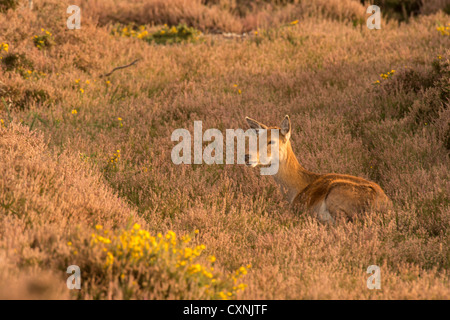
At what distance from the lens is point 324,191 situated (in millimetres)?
5934

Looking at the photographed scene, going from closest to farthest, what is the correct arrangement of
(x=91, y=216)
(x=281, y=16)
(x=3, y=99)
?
(x=91, y=216) → (x=3, y=99) → (x=281, y=16)

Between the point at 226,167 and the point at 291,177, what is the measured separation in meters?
1.17

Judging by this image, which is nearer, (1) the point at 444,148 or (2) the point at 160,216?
Answer: (2) the point at 160,216

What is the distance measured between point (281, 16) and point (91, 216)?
11007 millimetres

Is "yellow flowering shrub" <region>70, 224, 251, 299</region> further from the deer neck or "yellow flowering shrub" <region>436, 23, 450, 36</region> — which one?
"yellow flowering shrub" <region>436, 23, 450, 36</region>

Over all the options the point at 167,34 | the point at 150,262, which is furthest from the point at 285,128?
the point at 167,34

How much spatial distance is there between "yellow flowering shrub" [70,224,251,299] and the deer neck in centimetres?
254

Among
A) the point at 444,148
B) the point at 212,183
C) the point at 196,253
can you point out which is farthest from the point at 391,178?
the point at 196,253

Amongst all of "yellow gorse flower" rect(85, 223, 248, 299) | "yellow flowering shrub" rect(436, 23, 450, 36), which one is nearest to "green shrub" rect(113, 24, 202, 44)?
"yellow flowering shrub" rect(436, 23, 450, 36)

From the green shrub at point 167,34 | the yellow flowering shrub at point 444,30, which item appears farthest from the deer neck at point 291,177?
the green shrub at point 167,34

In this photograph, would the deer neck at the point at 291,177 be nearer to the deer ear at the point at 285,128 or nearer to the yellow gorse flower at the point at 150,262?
the deer ear at the point at 285,128

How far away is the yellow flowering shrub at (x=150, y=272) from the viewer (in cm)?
383

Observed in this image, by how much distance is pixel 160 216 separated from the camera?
597 centimetres
